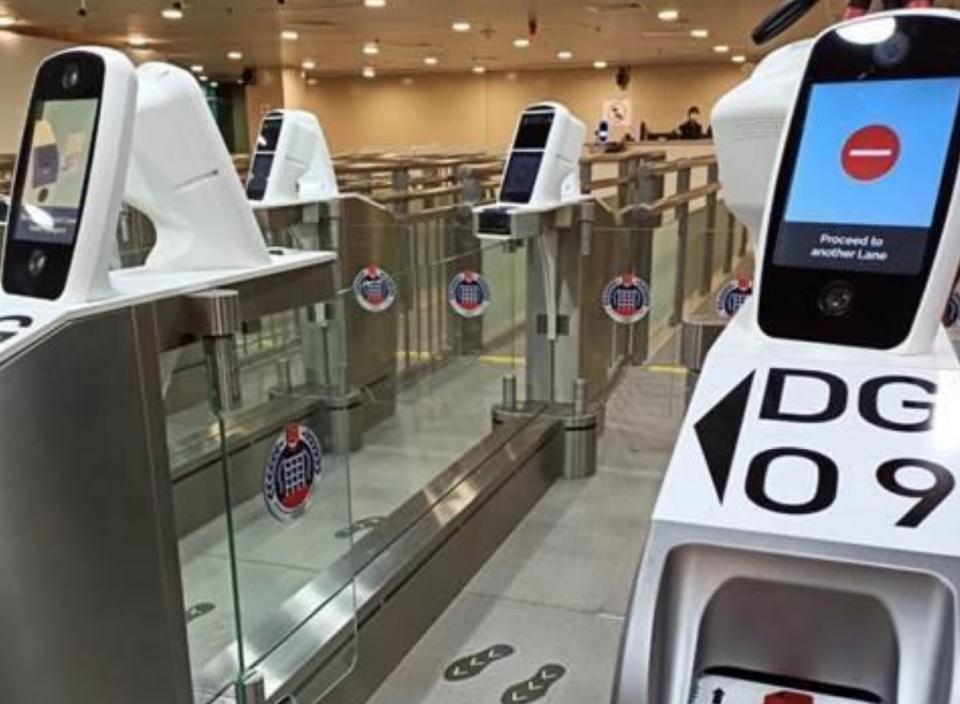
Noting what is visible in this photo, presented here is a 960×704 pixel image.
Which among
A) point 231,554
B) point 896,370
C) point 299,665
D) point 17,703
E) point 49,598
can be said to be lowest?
point 299,665

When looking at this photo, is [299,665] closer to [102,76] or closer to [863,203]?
[102,76]

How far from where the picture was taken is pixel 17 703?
1.03m

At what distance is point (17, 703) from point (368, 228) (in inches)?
125

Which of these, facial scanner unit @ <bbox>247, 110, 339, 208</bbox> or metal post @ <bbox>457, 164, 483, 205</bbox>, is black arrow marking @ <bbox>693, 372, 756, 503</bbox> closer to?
facial scanner unit @ <bbox>247, 110, 339, 208</bbox>

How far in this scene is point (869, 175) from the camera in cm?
93

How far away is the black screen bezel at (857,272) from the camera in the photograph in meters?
0.90

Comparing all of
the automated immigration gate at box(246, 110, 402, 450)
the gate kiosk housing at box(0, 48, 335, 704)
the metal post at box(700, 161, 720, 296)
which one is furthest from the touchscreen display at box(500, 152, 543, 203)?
the gate kiosk housing at box(0, 48, 335, 704)

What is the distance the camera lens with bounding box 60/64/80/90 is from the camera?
1205mm

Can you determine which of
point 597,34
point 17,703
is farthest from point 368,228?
point 597,34

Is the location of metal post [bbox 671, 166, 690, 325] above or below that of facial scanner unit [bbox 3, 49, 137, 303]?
below

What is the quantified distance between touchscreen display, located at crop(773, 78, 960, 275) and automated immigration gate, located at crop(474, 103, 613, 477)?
2.11 metres

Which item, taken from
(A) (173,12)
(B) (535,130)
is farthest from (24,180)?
(A) (173,12)

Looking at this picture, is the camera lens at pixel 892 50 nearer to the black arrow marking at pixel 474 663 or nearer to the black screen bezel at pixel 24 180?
the black screen bezel at pixel 24 180

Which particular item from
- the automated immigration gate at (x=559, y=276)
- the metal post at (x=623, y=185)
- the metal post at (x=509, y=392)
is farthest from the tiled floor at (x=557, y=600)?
the metal post at (x=623, y=185)
